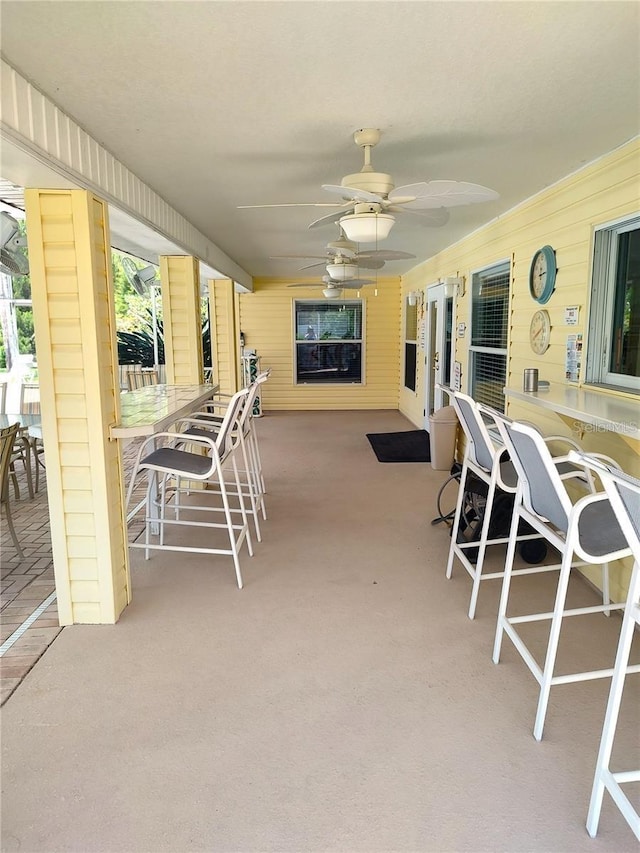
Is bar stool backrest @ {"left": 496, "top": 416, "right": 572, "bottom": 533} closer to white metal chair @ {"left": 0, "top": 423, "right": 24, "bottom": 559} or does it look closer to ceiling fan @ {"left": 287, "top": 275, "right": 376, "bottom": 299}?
white metal chair @ {"left": 0, "top": 423, "right": 24, "bottom": 559}

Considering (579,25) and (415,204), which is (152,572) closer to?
(415,204)

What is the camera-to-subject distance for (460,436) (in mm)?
6059

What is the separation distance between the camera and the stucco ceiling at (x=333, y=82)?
167cm

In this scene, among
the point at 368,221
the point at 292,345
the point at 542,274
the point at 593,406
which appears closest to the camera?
the point at 593,406

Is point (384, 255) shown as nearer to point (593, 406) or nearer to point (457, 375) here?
point (457, 375)

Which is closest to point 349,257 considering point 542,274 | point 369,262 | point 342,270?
point 342,270

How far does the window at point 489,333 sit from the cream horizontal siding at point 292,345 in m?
4.34

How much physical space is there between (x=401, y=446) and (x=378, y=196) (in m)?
4.68

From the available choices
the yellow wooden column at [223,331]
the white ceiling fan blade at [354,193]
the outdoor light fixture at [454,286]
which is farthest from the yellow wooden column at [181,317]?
the white ceiling fan blade at [354,193]

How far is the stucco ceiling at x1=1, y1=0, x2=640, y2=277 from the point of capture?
1673 millimetres

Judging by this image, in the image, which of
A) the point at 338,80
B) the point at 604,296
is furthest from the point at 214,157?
the point at 604,296

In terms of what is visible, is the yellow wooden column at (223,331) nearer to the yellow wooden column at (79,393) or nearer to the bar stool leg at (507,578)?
the yellow wooden column at (79,393)

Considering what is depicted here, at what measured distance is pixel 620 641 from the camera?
1.52m

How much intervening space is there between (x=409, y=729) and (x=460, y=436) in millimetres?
4280
